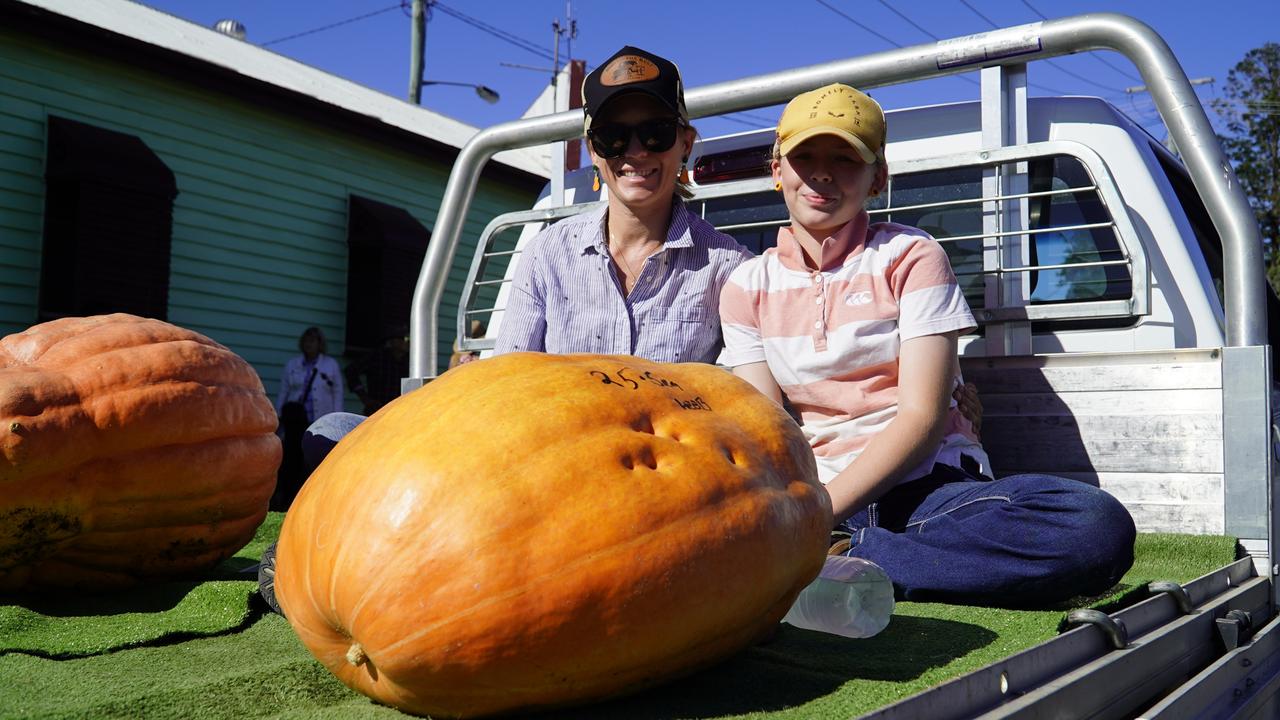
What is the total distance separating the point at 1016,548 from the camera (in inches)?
79.7

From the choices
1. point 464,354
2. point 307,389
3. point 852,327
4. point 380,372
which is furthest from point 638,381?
point 380,372

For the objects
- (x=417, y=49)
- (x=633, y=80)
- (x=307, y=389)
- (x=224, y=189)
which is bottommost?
(x=307, y=389)

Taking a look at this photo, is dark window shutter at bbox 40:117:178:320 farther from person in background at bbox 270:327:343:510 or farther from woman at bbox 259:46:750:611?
woman at bbox 259:46:750:611

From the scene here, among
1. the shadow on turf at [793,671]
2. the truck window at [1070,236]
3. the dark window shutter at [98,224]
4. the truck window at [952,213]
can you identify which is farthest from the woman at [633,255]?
the dark window shutter at [98,224]

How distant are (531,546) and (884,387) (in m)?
1.49

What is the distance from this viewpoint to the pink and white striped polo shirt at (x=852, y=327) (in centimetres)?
245

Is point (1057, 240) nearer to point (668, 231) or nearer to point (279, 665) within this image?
point (668, 231)

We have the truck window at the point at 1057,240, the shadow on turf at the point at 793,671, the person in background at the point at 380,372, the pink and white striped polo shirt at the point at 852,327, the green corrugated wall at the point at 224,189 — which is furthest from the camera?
the person in background at the point at 380,372

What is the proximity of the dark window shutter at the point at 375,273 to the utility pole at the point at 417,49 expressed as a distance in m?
13.1

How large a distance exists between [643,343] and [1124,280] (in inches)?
58.0

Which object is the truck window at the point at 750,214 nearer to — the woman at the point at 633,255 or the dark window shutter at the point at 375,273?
the woman at the point at 633,255

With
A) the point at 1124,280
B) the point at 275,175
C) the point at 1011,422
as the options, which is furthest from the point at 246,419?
the point at 275,175

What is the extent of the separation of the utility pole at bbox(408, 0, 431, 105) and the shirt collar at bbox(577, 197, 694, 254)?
76.4 ft

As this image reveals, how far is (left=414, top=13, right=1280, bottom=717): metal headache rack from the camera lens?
4.61 feet
